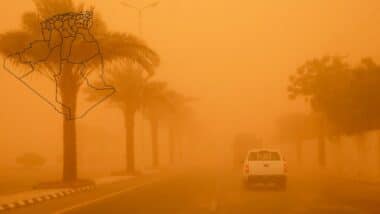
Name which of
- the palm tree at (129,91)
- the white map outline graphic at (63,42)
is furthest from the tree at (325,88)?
the white map outline graphic at (63,42)

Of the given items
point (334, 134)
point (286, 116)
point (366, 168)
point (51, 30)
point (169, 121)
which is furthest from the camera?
point (286, 116)

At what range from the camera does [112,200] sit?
22906 mm

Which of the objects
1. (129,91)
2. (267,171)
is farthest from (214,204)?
(129,91)

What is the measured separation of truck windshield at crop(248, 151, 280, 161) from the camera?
29375mm

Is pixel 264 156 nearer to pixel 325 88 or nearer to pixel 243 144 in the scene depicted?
pixel 325 88

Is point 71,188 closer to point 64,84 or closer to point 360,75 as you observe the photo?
point 64,84

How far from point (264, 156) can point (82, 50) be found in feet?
31.4

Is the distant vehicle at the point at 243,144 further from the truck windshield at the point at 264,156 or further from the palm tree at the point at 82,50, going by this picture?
the truck windshield at the point at 264,156

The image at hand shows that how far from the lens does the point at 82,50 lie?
30.2m

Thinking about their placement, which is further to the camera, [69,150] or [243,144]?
[243,144]

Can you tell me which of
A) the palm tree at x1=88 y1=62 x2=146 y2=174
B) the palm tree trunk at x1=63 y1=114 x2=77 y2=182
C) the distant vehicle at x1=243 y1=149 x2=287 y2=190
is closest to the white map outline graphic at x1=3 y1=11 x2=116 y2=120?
the palm tree trunk at x1=63 y1=114 x2=77 y2=182

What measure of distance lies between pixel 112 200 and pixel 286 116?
67.3m

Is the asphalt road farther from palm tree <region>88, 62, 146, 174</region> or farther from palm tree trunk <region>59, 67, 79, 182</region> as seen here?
palm tree <region>88, 62, 146, 174</region>

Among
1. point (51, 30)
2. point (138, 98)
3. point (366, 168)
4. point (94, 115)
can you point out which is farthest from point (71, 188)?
point (94, 115)
